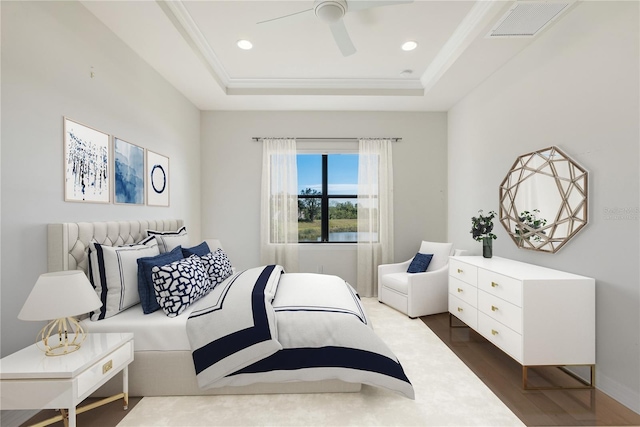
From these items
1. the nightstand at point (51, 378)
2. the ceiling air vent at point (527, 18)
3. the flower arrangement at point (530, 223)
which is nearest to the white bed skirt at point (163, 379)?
the nightstand at point (51, 378)

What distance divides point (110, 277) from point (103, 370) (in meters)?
0.69

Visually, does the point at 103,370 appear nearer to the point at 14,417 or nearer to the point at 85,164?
the point at 14,417

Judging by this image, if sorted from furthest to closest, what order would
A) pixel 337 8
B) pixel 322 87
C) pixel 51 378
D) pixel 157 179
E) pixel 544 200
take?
1. pixel 322 87
2. pixel 157 179
3. pixel 544 200
4. pixel 337 8
5. pixel 51 378

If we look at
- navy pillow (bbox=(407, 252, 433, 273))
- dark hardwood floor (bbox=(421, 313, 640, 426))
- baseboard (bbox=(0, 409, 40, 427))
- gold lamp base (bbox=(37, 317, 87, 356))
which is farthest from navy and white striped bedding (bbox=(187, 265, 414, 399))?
navy pillow (bbox=(407, 252, 433, 273))

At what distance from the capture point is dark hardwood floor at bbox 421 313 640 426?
183cm

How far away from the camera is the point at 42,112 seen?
1.96 meters

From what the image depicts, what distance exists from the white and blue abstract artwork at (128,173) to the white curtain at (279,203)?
1786 mm

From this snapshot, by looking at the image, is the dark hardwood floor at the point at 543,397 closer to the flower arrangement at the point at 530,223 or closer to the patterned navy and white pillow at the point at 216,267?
the flower arrangement at the point at 530,223

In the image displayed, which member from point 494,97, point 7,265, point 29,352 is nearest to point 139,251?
point 7,265

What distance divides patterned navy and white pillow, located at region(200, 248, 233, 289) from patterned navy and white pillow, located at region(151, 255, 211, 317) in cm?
40

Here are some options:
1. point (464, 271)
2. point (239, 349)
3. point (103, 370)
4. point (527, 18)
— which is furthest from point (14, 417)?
point (527, 18)

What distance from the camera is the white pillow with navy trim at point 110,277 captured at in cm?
208

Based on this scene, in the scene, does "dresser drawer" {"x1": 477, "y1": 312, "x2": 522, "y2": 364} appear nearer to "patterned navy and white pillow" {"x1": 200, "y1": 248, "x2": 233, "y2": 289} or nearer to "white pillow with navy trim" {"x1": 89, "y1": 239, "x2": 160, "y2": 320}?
"patterned navy and white pillow" {"x1": 200, "y1": 248, "x2": 233, "y2": 289}

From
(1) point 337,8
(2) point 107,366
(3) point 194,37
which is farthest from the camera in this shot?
(3) point 194,37
